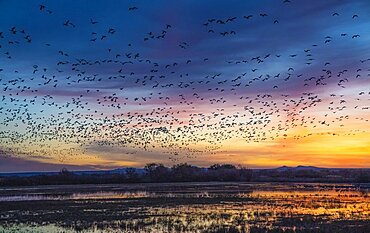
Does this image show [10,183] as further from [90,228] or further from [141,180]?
[90,228]

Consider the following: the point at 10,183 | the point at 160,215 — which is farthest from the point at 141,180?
the point at 160,215

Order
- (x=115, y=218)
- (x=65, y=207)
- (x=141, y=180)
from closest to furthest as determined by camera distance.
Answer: (x=115, y=218) < (x=65, y=207) < (x=141, y=180)

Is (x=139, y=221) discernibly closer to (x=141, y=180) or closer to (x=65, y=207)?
(x=65, y=207)

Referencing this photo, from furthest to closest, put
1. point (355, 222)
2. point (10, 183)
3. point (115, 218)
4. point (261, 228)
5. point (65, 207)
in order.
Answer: point (10, 183) → point (65, 207) → point (115, 218) → point (355, 222) → point (261, 228)

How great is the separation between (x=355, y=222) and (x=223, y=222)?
24.2 feet

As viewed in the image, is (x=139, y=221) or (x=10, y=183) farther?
(x=10, y=183)

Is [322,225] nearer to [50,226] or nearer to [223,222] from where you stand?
[223,222]

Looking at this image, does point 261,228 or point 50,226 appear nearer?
point 261,228

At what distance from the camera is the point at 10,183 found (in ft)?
293

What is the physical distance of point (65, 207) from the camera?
123ft

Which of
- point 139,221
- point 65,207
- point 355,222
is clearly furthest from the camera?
point 65,207

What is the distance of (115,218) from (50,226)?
466cm

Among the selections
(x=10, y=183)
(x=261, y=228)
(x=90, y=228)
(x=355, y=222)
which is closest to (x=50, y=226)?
(x=90, y=228)

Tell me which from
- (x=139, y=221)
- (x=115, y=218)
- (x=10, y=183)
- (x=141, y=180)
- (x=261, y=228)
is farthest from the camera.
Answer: (x=141, y=180)
